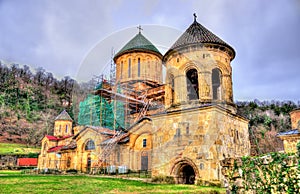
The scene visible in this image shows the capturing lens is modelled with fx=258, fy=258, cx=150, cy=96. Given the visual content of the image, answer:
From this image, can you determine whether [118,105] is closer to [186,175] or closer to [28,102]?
[186,175]

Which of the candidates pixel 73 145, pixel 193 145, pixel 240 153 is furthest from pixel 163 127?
pixel 73 145

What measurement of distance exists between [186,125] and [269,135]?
27.8m

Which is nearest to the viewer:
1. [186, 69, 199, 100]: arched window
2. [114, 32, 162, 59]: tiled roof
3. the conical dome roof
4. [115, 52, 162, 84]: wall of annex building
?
A: the conical dome roof

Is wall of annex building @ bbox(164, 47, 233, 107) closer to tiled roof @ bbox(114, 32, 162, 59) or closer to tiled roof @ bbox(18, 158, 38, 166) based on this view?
tiled roof @ bbox(114, 32, 162, 59)

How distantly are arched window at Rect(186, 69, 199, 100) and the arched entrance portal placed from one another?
352 cm

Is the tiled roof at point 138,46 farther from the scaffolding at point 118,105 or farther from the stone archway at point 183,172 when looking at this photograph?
the stone archway at point 183,172

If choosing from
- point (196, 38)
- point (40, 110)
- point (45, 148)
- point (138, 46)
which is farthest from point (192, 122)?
point (40, 110)

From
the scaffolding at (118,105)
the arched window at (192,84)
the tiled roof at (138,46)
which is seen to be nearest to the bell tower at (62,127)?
the scaffolding at (118,105)

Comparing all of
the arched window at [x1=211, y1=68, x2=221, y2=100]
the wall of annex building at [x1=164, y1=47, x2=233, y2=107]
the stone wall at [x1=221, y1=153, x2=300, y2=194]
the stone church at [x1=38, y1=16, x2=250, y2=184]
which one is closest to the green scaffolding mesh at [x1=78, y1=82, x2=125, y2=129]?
the stone church at [x1=38, y1=16, x2=250, y2=184]

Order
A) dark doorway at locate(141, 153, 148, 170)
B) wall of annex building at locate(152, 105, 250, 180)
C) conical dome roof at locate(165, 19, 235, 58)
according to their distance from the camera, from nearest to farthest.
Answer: wall of annex building at locate(152, 105, 250, 180)
conical dome roof at locate(165, 19, 235, 58)
dark doorway at locate(141, 153, 148, 170)

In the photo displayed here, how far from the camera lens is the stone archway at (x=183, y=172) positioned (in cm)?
1205

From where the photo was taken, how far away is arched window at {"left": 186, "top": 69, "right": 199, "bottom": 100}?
13.5m

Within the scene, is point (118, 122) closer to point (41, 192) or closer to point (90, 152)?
point (90, 152)

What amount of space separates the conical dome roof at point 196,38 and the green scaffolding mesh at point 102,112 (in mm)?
8663
